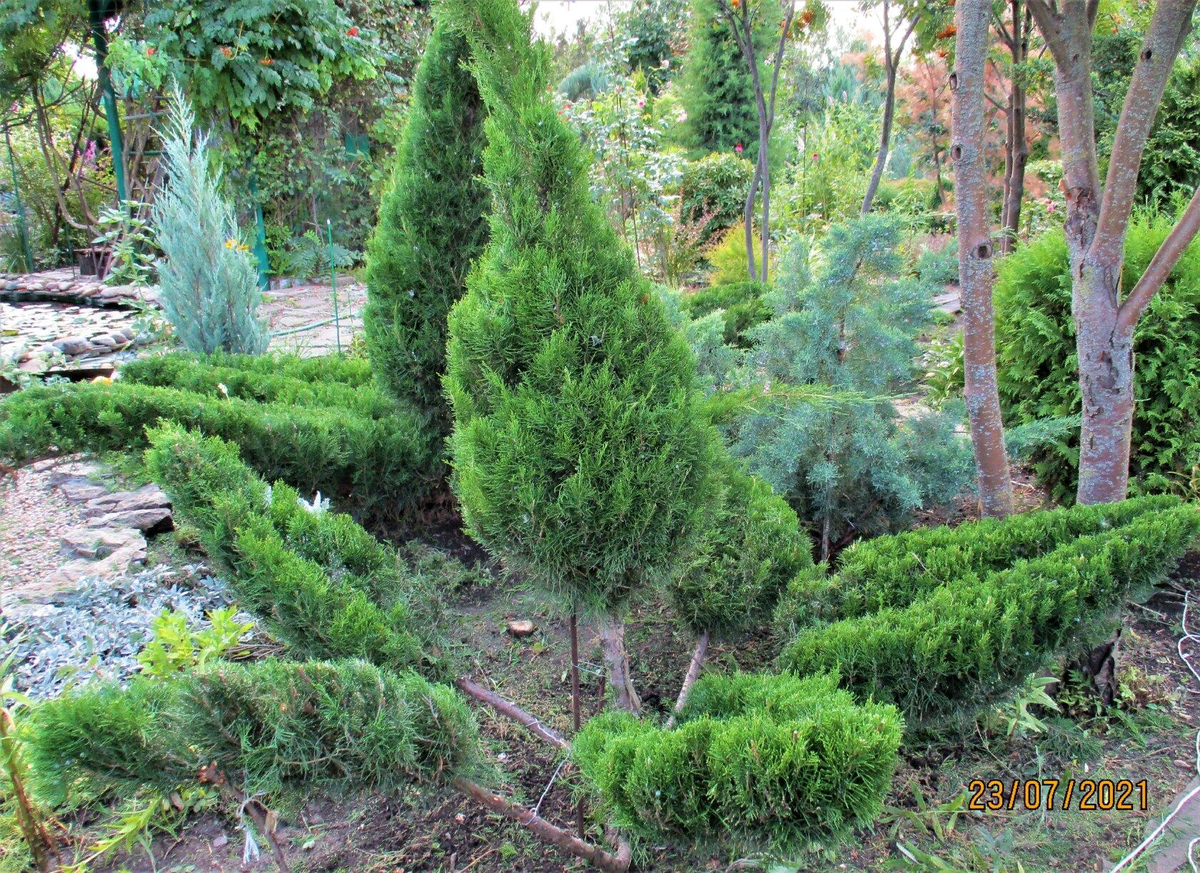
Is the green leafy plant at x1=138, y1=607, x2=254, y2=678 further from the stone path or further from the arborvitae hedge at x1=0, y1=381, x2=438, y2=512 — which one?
the stone path

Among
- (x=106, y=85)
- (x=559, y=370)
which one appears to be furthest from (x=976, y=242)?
(x=106, y=85)

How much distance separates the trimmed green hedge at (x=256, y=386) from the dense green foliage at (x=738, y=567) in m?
1.65

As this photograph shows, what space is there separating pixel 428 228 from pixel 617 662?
1.94m

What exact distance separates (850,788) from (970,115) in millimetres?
2031

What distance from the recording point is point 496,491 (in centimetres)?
159

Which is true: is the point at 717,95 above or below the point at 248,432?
above

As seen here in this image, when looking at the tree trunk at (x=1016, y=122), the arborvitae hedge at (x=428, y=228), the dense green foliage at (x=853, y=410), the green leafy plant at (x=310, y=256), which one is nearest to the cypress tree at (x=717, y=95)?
the green leafy plant at (x=310, y=256)

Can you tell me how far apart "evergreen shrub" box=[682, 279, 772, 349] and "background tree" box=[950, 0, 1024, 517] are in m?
2.50

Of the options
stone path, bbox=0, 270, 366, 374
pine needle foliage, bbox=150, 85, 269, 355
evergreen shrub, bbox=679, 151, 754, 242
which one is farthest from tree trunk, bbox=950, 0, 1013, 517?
evergreen shrub, bbox=679, 151, 754, 242

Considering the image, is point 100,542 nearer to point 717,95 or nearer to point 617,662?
point 617,662

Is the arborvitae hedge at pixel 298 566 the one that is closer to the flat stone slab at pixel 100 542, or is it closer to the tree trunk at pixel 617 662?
the tree trunk at pixel 617 662

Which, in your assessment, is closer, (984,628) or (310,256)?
(984,628)

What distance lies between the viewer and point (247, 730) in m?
1.27

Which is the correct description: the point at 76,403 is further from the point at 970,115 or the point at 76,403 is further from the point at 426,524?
the point at 970,115
